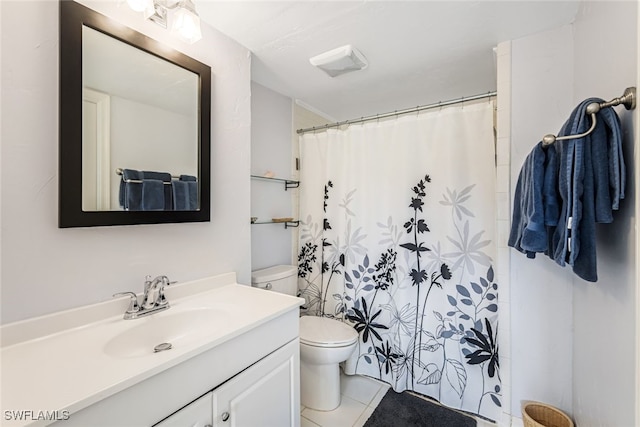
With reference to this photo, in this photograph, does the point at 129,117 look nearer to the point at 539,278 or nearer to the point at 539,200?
the point at 539,200

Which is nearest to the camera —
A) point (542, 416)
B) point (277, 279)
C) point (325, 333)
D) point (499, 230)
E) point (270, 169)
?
point (542, 416)

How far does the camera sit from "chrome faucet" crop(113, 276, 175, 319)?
1.08 meters

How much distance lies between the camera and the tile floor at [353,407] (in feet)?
5.25

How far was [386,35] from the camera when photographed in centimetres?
144

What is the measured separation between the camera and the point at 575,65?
1333 millimetres

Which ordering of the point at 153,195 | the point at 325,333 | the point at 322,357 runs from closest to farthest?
the point at 153,195 < the point at 322,357 < the point at 325,333

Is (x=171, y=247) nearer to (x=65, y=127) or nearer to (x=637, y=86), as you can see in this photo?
(x=65, y=127)

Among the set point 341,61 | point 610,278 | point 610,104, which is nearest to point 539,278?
point 610,278

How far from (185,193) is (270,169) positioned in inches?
34.1

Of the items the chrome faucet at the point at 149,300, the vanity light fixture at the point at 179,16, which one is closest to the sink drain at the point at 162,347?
the chrome faucet at the point at 149,300

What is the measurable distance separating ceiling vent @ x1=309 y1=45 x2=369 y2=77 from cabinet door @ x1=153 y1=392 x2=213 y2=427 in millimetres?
1710

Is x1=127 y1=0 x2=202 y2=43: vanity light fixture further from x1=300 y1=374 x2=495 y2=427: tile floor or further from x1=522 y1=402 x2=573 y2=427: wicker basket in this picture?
x1=522 y1=402 x2=573 y2=427: wicker basket

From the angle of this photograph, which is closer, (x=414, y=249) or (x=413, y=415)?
(x=413, y=415)

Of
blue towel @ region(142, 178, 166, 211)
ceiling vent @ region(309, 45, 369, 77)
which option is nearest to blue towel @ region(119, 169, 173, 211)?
blue towel @ region(142, 178, 166, 211)
